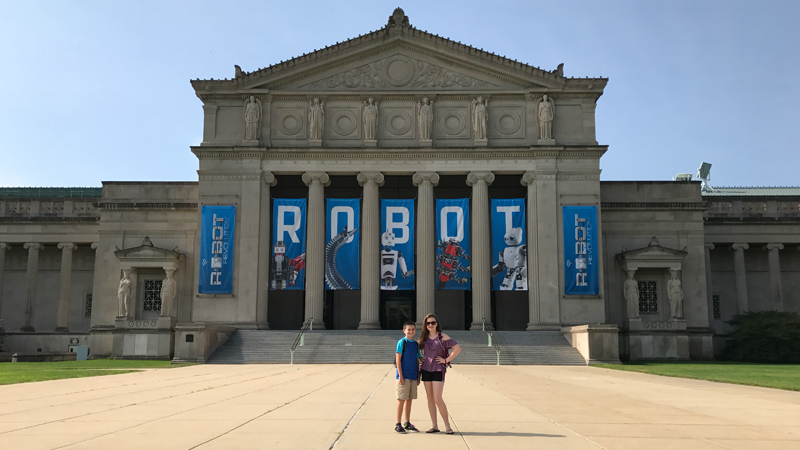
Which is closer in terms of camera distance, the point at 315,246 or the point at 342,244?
the point at 342,244

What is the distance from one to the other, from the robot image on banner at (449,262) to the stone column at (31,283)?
3025cm

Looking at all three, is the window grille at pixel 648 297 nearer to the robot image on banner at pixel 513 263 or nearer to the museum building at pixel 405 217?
the museum building at pixel 405 217

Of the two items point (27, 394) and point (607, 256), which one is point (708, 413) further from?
point (607, 256)

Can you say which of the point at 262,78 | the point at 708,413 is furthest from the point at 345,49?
the point at 708,413

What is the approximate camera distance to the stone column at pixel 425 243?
152ft

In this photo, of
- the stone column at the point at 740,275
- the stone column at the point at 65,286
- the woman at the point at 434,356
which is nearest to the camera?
the woman at the point at 434,356

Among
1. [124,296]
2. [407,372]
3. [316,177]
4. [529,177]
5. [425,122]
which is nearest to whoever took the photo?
[407,372]

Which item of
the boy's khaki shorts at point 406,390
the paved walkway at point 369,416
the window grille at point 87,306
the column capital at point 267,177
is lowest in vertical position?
the paved walkway at point 369,416

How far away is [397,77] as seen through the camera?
161 feet

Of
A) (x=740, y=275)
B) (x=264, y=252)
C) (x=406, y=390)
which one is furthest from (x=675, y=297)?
(x=406, y=390)

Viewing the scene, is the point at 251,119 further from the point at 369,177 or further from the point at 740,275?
the point at 740,275

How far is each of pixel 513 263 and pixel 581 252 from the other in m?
4.39

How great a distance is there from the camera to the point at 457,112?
48.5m

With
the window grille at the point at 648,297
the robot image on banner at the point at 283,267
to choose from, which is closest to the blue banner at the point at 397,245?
the robot image on banner at the point at 283,267
